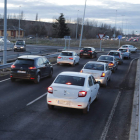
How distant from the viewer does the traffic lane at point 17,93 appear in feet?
33.1

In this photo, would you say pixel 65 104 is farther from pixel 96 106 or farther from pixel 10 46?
pixel 10 46

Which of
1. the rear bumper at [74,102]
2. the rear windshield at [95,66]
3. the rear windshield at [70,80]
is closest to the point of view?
the rear bumper at [74,102]

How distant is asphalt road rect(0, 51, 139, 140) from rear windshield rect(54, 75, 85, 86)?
1138mm

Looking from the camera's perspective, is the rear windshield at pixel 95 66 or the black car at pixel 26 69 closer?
the black car at pixel 26 69

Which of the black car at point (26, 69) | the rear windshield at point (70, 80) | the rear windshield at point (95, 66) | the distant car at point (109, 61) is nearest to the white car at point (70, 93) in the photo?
the rear windshield at point (70, 80)

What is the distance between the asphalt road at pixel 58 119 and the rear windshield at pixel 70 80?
44.8 inches

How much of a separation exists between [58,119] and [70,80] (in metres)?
1.69

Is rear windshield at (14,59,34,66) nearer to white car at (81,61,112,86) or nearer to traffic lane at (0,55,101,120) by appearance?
traffic lane at (0,55,101,120)

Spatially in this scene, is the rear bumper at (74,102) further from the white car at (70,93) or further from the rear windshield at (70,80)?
the rear windshield at (70,80)

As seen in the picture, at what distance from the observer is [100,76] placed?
15.1 metres

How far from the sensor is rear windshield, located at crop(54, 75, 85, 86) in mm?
9779

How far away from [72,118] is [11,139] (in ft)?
9.16

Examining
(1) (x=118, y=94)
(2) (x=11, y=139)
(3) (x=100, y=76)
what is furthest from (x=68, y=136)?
(3) (x=100, y=76)

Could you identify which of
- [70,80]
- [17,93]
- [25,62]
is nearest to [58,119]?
[70,80]
